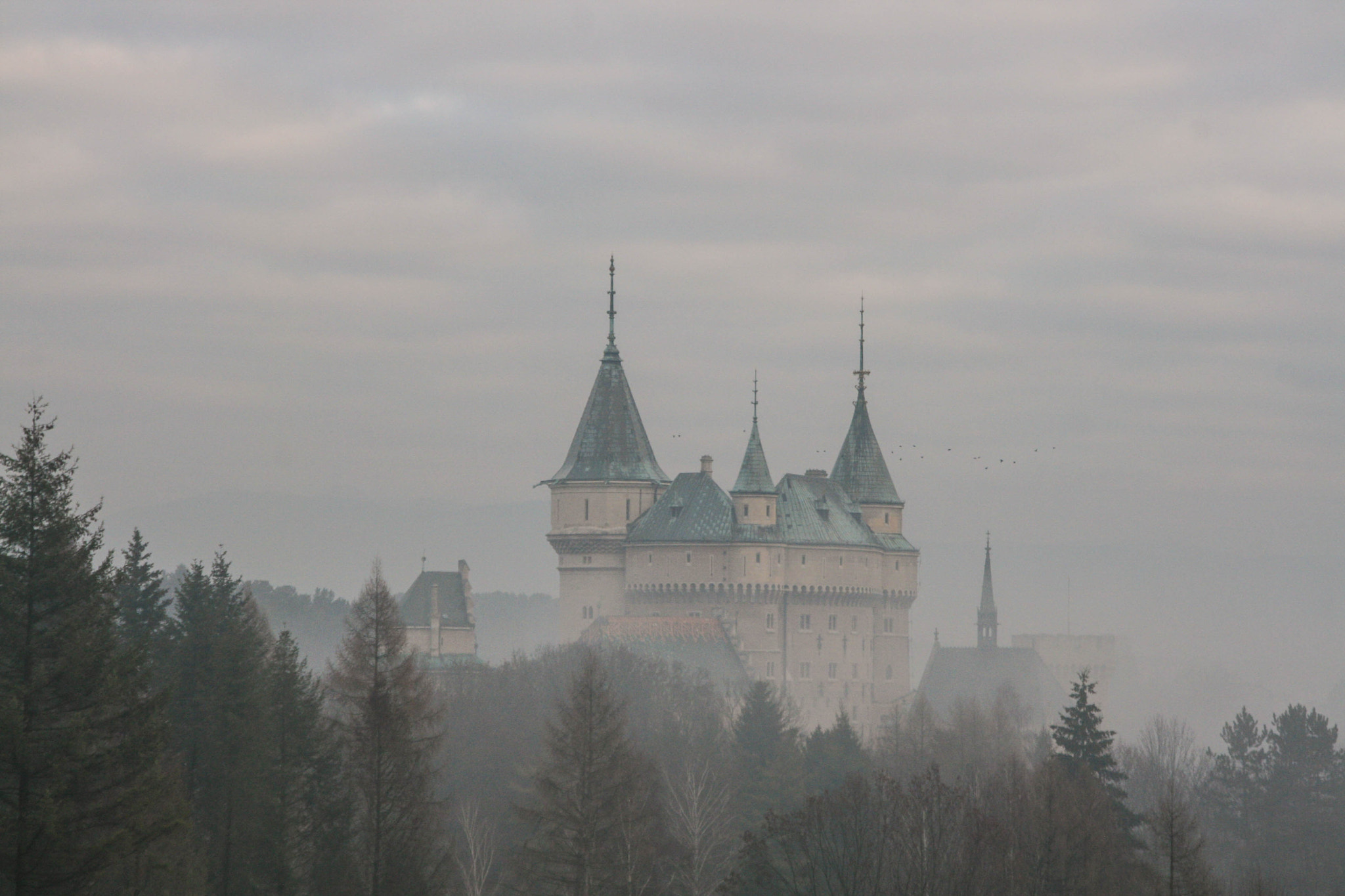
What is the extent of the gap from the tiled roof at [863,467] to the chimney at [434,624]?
89.2ft

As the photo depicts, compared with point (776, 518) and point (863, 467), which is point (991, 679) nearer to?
point (863, 467)

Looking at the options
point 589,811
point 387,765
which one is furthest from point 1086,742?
point 387,765

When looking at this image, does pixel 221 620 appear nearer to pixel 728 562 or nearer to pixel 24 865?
pixel 24 865

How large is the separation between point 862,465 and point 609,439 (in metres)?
20.5

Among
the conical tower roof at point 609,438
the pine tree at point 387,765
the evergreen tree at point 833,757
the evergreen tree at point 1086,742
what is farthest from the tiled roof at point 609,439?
the pine tree at point 387,765

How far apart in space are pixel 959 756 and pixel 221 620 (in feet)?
176

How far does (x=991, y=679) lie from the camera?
192 metres

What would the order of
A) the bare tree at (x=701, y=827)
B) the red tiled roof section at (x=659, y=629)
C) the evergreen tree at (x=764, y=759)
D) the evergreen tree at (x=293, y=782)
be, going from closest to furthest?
the evergreen tree at (x=293, y=782) → the bare tree at (x=701, y=827) → the evergreen tree at (x=764, y=759) → the red tiled roof section at (x=659, y=629)

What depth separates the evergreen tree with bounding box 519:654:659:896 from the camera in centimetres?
5316

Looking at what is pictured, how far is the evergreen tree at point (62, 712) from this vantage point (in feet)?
113

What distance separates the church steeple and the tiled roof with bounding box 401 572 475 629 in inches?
Result: 996

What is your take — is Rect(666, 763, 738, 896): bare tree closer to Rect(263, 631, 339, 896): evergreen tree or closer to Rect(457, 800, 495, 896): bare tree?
Rect(457, 800, 495, 896): bare tree

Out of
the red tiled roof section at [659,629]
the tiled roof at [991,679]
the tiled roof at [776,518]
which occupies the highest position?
the tiled roof at [776,518]

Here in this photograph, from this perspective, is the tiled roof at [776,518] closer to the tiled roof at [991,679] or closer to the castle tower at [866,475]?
the castle tower at [866,475]
